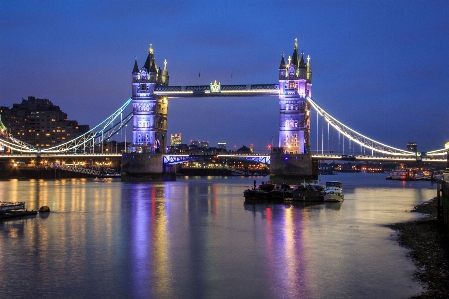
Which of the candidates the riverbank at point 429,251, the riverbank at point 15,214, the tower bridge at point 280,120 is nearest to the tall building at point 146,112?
the tower bridge at point 280,120

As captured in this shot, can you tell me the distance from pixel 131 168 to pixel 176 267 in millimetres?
71234

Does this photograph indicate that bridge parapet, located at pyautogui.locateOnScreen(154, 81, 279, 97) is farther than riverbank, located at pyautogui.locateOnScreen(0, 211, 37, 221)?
Yes

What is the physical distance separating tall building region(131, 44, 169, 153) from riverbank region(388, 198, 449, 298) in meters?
61.6

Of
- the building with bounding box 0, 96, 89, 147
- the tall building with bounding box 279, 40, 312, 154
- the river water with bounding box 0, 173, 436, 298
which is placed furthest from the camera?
the building with bounding box 0, 96, 89, 147

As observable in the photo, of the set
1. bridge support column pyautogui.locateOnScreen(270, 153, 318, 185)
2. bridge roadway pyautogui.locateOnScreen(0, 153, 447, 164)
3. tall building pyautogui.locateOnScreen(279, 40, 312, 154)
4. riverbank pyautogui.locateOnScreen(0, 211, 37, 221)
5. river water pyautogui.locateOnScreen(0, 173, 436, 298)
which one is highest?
tall building pyautogui.locateOnScreen(279, 40, 312, 154)

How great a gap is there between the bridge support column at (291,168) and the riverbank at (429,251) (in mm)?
49442

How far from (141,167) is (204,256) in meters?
69.3

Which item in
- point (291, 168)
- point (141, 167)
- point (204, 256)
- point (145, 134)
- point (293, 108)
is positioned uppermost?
point (293, 108)

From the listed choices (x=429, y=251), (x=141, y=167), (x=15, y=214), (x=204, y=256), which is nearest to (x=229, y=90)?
(x=141, y=167)

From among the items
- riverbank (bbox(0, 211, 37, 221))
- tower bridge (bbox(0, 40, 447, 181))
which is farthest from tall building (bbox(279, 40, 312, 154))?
riverbank (bbox(0, 211, 37, 221))

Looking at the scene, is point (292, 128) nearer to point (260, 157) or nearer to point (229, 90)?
point (260, 157)

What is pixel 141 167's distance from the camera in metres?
90.6

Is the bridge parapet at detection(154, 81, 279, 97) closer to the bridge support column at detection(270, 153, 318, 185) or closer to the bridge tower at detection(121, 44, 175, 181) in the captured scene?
the bridge tower at detection(121, 44, 175, 181)

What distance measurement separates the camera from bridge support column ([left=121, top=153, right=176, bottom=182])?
3553 inches
